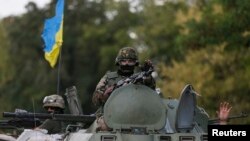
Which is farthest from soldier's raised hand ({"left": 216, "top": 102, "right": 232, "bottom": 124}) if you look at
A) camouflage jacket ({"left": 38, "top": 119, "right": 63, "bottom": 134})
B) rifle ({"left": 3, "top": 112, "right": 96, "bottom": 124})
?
camouflage jacket ({"left": 38, "top": 119, "right": 63, "bottom": 134})

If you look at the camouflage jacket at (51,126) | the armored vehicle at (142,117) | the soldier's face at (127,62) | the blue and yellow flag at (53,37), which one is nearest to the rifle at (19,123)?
the camouflage jacket at (51,126)

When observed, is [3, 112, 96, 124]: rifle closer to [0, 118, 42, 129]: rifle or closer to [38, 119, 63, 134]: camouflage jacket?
[38, 119, 63, 134]: camouflage jacket

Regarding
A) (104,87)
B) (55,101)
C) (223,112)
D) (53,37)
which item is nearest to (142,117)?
(223,112)

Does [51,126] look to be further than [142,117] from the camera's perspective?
Yes

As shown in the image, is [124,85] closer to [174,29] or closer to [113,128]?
[113,128]

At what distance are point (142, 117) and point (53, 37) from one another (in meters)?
7.91

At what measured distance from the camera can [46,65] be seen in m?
66.3

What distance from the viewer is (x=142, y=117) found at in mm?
13891

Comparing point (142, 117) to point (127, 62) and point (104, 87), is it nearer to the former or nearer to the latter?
point (104, 87)

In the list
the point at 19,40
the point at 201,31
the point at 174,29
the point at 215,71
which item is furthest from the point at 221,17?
the point at 19,40

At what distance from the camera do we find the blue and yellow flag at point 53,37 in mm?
21094

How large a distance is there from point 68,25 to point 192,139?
58767mm

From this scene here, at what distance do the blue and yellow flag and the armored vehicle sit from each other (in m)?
6.84

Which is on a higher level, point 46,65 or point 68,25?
point 68,25
